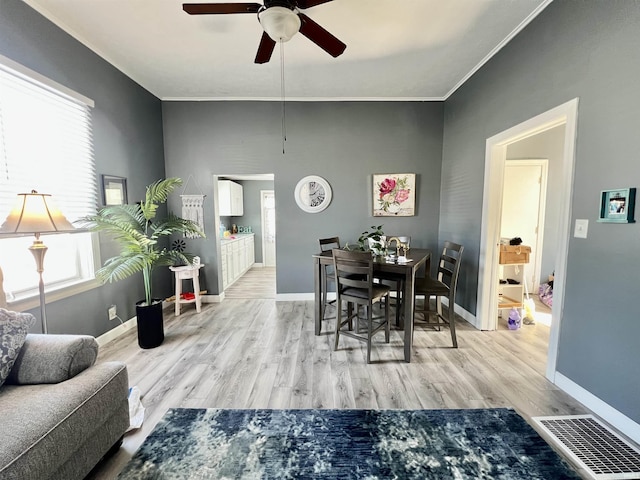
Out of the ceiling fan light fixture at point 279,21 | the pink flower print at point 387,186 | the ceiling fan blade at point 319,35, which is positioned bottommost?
the pink flower print at point 387,186

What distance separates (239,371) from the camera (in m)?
2.31

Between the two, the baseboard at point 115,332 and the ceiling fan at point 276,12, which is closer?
the ceiling fan at point 276,12

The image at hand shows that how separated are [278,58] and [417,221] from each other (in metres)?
2.75

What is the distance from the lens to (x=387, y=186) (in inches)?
157

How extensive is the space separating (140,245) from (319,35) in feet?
7.62

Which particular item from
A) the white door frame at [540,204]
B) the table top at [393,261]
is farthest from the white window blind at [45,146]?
the white door frame at [540,204]

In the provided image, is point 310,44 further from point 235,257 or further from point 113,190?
point 235,257

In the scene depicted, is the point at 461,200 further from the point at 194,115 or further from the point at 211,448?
the point at 194,115

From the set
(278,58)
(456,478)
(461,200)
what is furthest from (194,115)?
(456,478)

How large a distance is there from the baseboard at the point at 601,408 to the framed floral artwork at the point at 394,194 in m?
2.49

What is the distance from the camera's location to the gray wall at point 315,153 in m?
3.86

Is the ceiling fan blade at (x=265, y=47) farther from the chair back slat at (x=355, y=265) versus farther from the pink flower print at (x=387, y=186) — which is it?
the pink flower print at (x=387, y=186)

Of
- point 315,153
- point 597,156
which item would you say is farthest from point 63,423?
point 315,153

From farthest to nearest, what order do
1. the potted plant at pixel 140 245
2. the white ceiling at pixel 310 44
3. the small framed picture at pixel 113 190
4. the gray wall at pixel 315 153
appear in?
the gray wall at pixel 315 153
the small framed picture at pixel 113 190
the potted plant at pixel 140 245
the white ceiling at pixel 310 44
